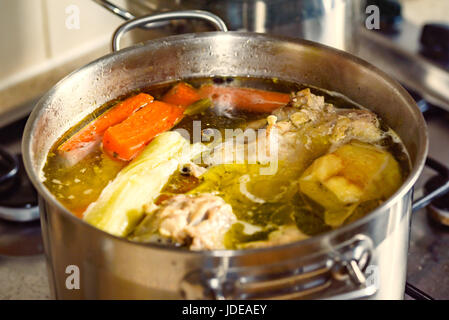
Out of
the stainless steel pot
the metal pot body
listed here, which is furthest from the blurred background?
the stainless steel pot

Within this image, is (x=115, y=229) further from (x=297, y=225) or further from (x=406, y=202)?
(x=406, y=202)

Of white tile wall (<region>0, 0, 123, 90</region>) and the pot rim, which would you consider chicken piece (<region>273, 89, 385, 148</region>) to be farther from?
white tile wall (<region>0, 0, 123, 90</region>)

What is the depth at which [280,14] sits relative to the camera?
1521 millimetres

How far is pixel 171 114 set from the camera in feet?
4.20

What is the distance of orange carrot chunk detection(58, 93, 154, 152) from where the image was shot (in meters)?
1.21

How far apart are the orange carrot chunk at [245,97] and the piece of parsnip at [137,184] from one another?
6.5 inches

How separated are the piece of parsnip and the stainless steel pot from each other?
0.09 m

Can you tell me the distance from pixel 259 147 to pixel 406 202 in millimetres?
310

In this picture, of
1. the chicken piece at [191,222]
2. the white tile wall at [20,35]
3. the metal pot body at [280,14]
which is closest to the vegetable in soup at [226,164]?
the chicken piece at [191,222]

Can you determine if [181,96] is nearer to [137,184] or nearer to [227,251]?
[137,184]

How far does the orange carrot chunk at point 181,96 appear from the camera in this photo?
4.33ft

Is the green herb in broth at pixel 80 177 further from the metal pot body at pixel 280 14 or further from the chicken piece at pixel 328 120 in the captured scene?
the metal pot body at pixel 280 14

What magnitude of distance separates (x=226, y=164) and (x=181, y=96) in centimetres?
24
